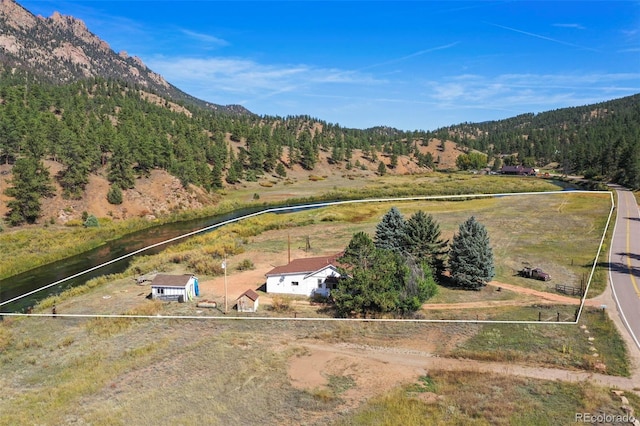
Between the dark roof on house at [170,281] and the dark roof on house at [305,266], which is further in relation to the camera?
the dark roof on house at [305,266]

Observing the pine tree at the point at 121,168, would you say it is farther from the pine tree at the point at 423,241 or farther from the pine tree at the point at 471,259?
the pine tree at the point at 471,259

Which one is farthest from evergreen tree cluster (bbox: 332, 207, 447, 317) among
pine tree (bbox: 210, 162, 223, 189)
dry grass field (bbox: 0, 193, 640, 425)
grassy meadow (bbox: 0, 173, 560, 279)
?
pine tree (bbox: 210, 162, 223, 189)

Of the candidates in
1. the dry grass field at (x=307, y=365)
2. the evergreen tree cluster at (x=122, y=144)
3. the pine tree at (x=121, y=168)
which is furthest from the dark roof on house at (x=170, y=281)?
the pine tree at (x=121, y=168)

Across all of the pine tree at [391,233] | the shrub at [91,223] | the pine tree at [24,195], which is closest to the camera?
the pine tree at [391,233]

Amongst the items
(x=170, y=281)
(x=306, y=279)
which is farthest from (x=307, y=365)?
(x=170, y=281)

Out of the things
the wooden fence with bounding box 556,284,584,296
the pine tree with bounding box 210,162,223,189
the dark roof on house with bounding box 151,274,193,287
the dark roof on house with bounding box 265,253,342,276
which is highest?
the pine tree with bounding box 210,162,223,189

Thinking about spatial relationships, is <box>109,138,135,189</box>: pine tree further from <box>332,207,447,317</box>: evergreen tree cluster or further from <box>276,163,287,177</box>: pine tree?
<box>332,207,447,317</box>: evergreen tree cluster

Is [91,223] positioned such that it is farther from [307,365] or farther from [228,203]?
[307,365]
